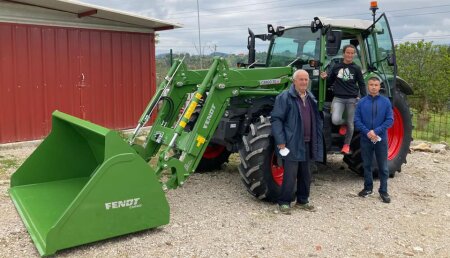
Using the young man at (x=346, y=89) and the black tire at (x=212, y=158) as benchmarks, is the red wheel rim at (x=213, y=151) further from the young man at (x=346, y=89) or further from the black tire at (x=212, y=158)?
the young man at (x=346, y=89)

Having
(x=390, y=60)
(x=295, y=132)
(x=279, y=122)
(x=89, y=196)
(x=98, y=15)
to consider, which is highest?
(x=98, y=15)

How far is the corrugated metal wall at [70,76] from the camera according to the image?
8883 millimetres

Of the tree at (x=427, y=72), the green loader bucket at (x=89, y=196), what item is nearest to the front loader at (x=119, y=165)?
the green loader bucket at (x=89, y=196)

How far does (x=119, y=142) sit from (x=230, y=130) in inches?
80.7

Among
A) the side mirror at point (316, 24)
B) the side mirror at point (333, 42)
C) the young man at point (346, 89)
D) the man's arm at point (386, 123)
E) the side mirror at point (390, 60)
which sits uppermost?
the side mirror at point (316, 24)

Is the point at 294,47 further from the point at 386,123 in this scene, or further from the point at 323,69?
the point at 386,123

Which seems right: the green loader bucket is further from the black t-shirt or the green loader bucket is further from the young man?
the black t-shirt

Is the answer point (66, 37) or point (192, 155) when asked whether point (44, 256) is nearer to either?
point (192, 155)

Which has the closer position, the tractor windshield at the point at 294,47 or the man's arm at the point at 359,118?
the man's arm at the point at 359,118

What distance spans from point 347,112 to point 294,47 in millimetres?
1253

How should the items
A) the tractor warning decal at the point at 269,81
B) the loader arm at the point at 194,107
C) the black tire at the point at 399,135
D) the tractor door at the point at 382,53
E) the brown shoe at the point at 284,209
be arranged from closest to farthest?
the loader arm at the point at 194,107, the brown shoe at the point at 284,209, the tractor warning decal at the point at 269,81, the tractor door at the point at 382,53, the black tire at the point at 399,135

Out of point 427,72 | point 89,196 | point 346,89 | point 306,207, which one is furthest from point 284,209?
point 427,72

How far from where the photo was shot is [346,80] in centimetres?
601

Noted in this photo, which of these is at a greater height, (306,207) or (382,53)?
(382,53)
